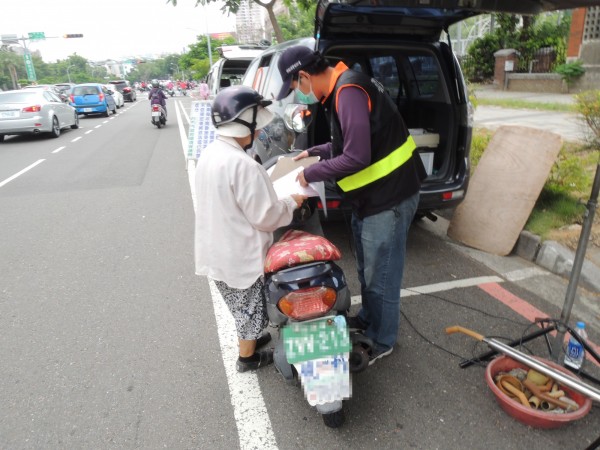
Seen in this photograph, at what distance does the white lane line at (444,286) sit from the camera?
3.60 m

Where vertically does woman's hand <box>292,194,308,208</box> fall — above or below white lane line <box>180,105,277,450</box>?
above

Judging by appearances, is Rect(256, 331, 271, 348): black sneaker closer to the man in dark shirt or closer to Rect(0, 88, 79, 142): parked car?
the man in dark shirt

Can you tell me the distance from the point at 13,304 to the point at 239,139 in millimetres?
2667

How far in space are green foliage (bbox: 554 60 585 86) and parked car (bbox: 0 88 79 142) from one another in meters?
15.8

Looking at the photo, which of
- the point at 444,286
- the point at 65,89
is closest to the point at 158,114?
the point at 444,286

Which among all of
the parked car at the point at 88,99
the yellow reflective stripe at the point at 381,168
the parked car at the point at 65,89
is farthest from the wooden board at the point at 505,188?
the parked car at the point at 65,89

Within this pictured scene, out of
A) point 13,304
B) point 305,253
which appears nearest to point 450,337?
point 305,253

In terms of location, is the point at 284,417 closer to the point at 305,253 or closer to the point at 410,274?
the point at 305,253

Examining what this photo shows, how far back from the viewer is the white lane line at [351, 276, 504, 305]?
11.8ft

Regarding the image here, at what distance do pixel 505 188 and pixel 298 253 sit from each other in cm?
302

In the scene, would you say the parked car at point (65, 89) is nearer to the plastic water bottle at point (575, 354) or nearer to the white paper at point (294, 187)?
the white paper at point (294, 187)

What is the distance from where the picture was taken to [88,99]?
20.1 metres

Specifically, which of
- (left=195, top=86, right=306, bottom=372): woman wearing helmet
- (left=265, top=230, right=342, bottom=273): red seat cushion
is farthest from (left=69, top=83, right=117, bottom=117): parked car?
(left=265, top=230, right=342, bottom=273): red seat cushion

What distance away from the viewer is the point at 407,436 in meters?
2.21
